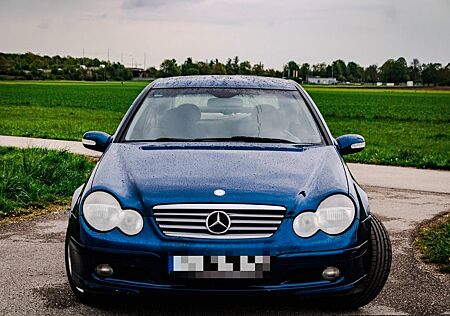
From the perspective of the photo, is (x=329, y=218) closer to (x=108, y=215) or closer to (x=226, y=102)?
(x=108, y=215)

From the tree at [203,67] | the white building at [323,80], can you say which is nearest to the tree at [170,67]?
the tree at [203,67]

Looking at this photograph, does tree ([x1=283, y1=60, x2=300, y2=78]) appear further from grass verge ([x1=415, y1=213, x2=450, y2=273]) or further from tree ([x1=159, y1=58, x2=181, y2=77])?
tree ([x1=159, y1=58, x2=181, y2=77])

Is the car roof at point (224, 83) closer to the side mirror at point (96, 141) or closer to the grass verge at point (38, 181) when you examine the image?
the side mirror at point (96, 141)

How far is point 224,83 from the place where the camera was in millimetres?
5926

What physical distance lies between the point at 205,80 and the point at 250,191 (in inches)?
81.7

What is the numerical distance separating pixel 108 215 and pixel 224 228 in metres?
0.67

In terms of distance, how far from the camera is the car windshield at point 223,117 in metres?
5.29

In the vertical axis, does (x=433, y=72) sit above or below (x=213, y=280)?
below

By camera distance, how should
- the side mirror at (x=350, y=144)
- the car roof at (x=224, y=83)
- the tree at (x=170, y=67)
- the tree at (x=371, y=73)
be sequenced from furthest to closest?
the tree at (x=371, y=73), the tree at (x=170, y=67), the car roof at (x=224, y=83), the side mirror at (x=350, y=144)

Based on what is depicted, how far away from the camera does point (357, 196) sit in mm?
4395

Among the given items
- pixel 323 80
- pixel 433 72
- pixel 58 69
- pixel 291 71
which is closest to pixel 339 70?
pixel 323 80

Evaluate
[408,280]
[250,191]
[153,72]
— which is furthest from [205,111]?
[153,72]

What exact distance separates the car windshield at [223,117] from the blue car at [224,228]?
0.41m

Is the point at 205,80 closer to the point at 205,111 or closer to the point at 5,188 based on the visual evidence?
the point at 205,111
